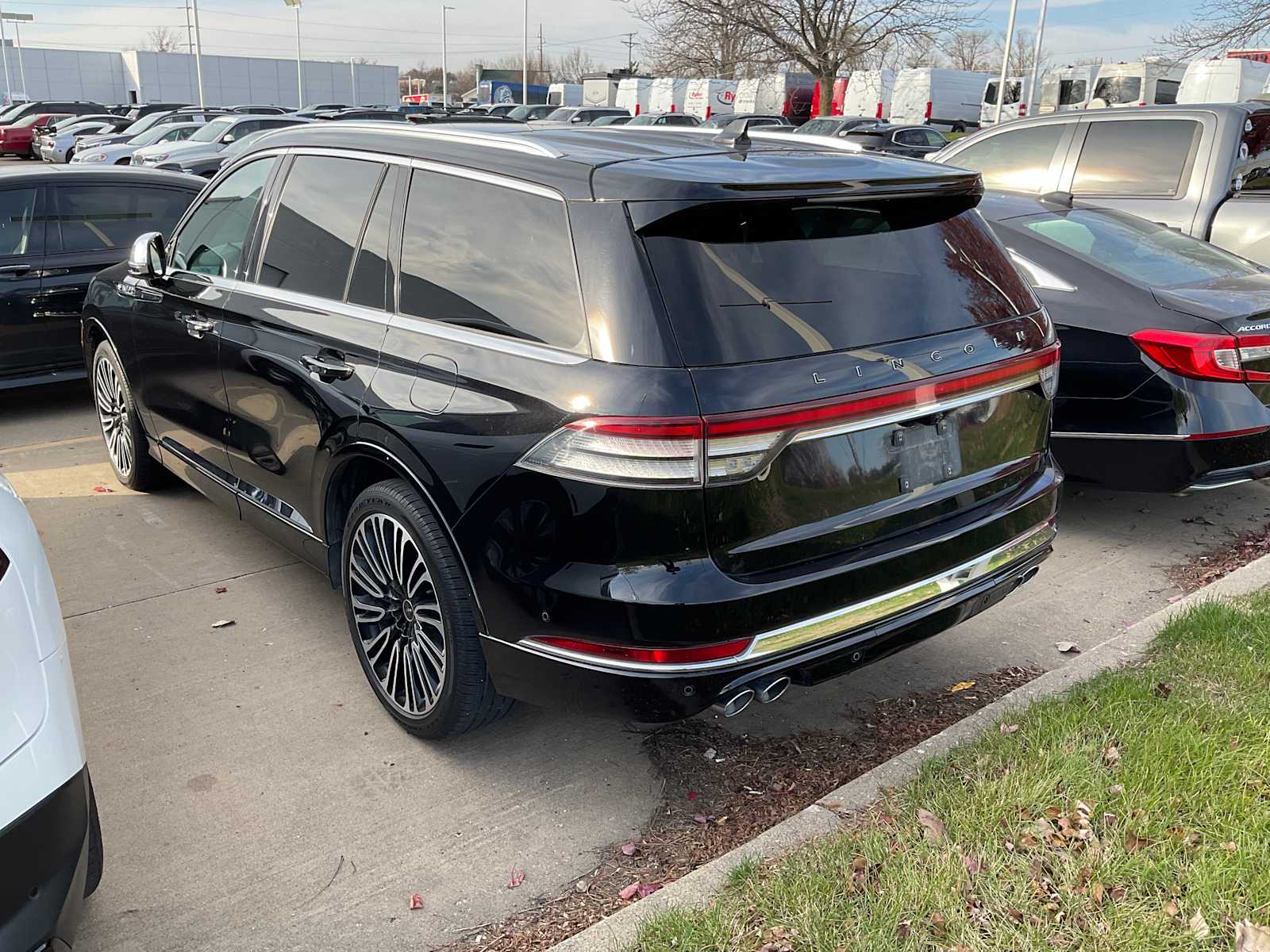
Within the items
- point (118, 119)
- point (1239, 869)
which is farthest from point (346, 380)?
point (118, 119)

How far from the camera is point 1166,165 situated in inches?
305

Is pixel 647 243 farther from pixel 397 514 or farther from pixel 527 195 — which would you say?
pixel 397 514

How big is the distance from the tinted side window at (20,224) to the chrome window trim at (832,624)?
20.0ft

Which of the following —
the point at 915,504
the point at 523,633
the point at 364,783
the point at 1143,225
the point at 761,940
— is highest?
the point at 1143,225

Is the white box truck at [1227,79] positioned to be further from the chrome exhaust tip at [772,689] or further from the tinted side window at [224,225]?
the chrome exhaust tip at [772,689]

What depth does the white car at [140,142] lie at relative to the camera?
24.8 meters

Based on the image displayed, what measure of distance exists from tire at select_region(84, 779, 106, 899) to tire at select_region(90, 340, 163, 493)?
3.41m

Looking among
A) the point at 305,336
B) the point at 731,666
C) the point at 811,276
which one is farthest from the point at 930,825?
the point at 305,336

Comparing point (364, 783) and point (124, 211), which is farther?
point (124, 211)

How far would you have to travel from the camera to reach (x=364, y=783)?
3371mm

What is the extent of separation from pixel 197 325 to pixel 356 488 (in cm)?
141

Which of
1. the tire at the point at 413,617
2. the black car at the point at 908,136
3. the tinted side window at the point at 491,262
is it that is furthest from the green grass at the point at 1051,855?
the black car at the point at 908,136

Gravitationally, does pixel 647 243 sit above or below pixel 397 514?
above

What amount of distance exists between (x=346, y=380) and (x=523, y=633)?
1.12 m
